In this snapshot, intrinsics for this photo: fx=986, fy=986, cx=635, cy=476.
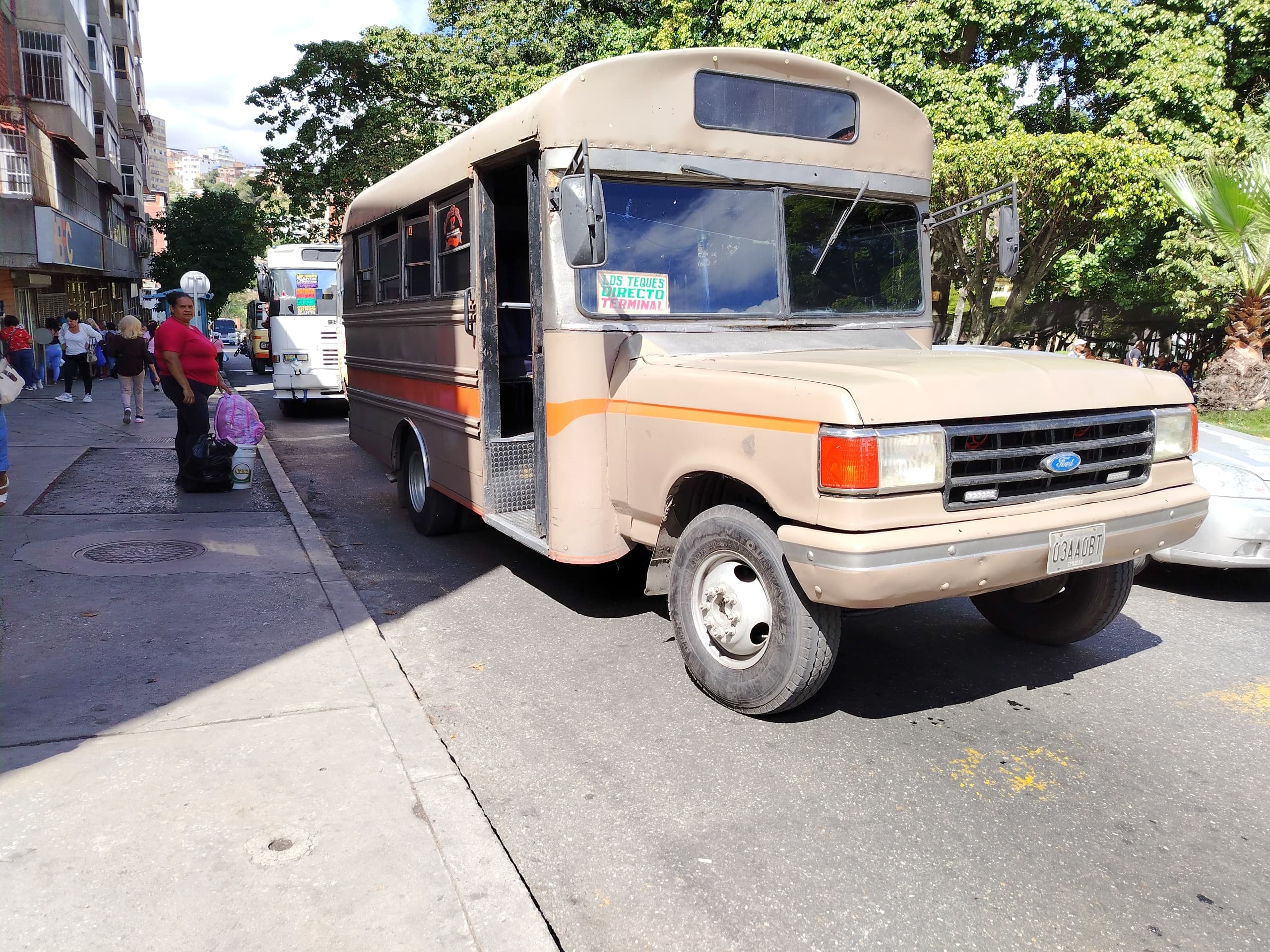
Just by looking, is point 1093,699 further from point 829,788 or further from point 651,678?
point 651,678

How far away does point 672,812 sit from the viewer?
11.7ft

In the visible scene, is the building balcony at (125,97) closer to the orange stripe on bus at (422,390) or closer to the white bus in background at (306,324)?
the white bus in background at (306,324)

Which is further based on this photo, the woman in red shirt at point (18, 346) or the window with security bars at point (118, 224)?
the window with security bars at point (118, 224)

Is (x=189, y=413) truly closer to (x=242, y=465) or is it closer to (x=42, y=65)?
(x=242, y=465)

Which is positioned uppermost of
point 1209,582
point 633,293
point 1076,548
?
point 633,293

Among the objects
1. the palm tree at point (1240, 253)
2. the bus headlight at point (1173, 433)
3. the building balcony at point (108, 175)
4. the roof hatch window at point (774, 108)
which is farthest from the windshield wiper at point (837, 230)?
the building balcony at point (108, 175)

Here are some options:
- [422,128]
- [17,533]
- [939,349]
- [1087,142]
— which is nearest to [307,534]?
[17,533]

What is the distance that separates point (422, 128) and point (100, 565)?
2136cm

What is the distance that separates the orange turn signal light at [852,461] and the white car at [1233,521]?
3397 mm

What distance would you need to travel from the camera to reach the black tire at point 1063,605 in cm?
476

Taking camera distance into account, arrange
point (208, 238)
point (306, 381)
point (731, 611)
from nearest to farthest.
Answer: point (731, 611), point (306, 381), point (208, 238)

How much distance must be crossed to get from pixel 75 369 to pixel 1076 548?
822 inches

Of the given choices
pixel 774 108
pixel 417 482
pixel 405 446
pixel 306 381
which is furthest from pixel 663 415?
pixel 306 381

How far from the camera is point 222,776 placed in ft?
12.1
